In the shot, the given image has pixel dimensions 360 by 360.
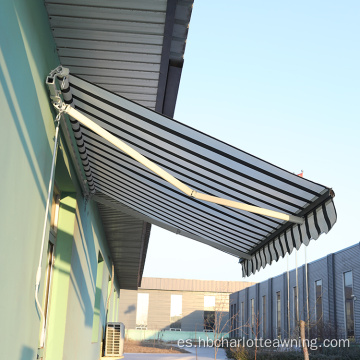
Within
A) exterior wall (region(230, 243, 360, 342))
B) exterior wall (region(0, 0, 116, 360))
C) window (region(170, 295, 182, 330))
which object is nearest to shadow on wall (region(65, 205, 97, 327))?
exterior wall (region(0, 0, 116, 360))

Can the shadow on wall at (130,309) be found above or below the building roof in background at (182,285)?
below

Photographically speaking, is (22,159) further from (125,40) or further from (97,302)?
(97,302)

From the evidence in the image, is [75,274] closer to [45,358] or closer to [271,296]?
[45,358]

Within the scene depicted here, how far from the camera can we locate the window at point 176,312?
45256mm

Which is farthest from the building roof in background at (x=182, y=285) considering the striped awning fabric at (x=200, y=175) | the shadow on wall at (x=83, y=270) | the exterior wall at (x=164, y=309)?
the striped awning fabric at (x=200, y=175)

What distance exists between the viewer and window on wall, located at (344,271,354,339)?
833 inches

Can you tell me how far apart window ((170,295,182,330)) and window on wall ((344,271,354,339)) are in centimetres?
2562

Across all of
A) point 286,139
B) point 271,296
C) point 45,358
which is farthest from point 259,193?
point 271,296

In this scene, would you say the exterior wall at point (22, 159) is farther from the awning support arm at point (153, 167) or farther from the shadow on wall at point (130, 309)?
the shadow on wall at point (130, 309)

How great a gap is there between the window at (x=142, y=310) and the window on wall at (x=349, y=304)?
26.3 m

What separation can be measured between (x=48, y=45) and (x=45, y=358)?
3192 millimetres

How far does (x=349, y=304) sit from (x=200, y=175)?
19.4m

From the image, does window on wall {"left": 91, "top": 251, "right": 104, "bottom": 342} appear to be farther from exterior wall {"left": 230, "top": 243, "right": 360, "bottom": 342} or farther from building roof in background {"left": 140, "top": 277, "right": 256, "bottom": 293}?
building roof in background {"left": 140, "top": 277, "right": 256, "bottom": 293}

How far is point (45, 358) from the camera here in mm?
5234
